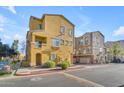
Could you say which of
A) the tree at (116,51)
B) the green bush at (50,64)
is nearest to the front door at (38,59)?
the green bush at (50,64)

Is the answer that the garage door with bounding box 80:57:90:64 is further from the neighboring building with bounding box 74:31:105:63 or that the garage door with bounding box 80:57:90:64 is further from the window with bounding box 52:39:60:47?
the window with bounding box 52:39:60:47

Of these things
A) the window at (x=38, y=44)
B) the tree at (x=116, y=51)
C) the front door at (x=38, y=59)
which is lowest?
the front door at (x=38, y=59)

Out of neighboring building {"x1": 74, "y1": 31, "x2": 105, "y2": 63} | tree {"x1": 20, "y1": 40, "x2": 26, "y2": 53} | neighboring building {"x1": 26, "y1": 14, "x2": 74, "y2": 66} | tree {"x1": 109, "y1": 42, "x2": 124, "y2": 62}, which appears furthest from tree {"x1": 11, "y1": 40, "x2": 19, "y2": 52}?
tree {"x1": 109, "y1": 42, "x2": 124, "y2": 62}

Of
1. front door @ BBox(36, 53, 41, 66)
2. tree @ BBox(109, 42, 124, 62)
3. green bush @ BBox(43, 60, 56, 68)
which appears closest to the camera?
green bush @ BBox(43, 60, 56, 68)

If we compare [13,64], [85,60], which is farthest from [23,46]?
[85,60]

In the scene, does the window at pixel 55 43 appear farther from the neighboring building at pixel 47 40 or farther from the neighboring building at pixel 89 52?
the neighboring building at pixel 89 52

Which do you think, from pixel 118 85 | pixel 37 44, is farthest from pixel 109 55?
pixel 118 85

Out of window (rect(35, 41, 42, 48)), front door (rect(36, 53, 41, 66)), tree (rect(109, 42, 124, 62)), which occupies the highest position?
window (rect(35, 41, 42, 48))

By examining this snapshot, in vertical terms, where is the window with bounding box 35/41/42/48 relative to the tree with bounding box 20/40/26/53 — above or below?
above

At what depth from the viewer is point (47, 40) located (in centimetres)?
1308

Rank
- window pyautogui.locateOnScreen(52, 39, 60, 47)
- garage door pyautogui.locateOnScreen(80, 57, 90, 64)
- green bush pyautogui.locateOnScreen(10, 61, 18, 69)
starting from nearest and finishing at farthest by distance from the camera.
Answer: green bush pyautogui.locateOnScreen(10, 61, 18, 69) < window pyautogui.locateOnScreen(52, 39, 60, 47) < garage door pyautogui.locateOnScreen(80, 57, 90, 64)

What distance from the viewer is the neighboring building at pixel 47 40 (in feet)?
40.1

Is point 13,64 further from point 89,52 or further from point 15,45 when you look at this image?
point 89,52

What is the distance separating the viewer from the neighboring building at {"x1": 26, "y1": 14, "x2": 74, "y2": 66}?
1221 cm
